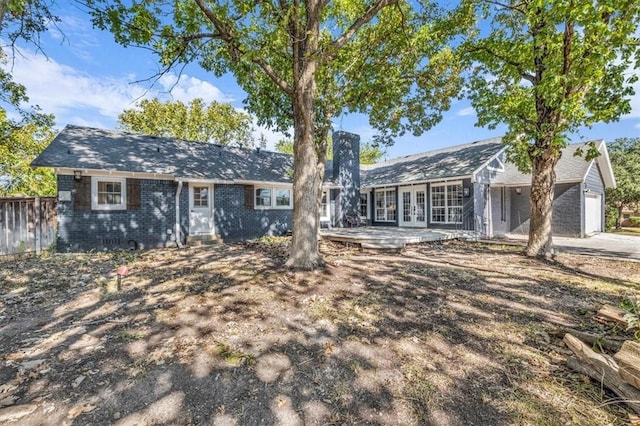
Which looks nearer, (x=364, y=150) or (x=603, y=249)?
(x=603, y=249)

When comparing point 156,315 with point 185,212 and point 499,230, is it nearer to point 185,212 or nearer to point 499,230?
point 185,212

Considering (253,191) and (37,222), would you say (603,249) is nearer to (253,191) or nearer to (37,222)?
(253,191)

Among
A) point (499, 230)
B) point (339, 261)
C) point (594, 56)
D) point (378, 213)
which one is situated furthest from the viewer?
point (378, 213)

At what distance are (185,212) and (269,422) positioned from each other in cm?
1029

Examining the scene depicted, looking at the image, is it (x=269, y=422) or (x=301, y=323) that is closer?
(x=269, y=422)

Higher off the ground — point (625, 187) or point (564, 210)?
point (625, 187)

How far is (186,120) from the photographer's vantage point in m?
25.9

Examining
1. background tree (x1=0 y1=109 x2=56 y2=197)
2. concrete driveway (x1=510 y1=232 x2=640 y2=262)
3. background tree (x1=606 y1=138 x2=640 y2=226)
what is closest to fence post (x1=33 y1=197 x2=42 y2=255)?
background tree (x1=0 y1=109 x2=56 y2=197)

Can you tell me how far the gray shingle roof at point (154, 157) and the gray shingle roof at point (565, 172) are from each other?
10.9m

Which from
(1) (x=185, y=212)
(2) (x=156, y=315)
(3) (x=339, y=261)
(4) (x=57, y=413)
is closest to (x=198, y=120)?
(1) (x=185, y=212)

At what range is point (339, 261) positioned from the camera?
293 inches

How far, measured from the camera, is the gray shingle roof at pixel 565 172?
13309 millimetres

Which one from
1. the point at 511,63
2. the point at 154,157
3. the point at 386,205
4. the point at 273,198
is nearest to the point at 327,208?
the point at 273,198

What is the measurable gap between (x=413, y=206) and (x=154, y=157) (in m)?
12.3
